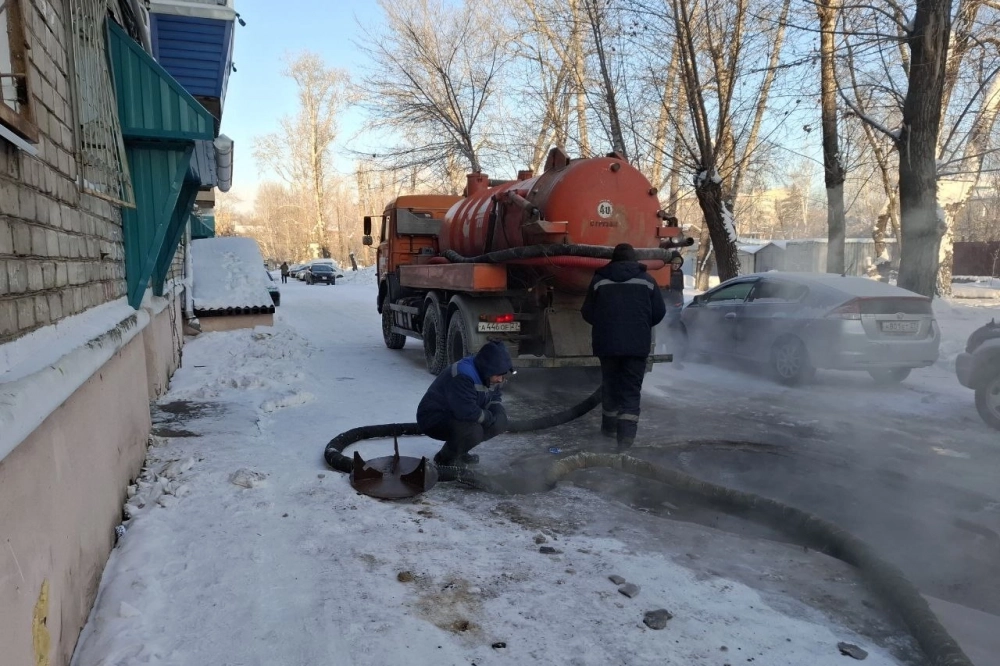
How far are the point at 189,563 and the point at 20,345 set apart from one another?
1484mm

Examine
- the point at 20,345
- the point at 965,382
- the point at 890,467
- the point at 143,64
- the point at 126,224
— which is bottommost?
the point at 890,467

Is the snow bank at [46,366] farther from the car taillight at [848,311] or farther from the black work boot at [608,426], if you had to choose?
the car taillight at [848,311]

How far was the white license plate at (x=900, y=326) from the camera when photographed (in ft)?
25.9

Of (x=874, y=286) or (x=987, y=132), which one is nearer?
(x=874, y=286)

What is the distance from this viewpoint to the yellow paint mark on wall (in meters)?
2.13

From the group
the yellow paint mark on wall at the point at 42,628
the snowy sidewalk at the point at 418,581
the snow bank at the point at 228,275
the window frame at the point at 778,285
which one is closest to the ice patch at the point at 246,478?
the snowy sidewalk at the point at 418,581

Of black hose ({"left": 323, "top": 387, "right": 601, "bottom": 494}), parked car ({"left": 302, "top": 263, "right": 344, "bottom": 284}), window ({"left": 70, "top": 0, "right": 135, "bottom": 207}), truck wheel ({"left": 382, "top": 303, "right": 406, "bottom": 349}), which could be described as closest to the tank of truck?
black hose ({"left": 323, "top": 387, "right": 601, "bottom": 494})

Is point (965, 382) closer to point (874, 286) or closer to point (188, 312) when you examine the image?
point (874, 286)

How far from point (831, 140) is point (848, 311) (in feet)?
23.6

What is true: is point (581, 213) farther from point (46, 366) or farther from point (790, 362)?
point (46, 366)

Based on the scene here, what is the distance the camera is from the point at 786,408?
24.0 ft

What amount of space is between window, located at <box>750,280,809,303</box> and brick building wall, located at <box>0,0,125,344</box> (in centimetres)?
776

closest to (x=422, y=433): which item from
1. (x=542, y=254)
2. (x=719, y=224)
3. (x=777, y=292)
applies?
(x=542, y=254)

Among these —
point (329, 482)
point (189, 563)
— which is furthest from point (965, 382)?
point (189, 563)
